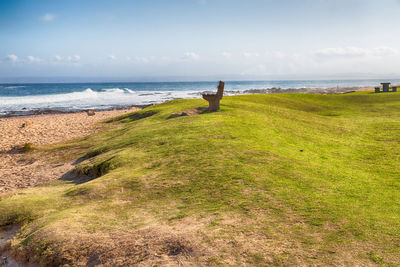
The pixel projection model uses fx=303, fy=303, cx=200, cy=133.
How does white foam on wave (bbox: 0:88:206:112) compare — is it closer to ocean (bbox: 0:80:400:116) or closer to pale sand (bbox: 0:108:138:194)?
ocean (bbox: 0:80:400:116)

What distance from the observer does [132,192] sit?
8.40 meters

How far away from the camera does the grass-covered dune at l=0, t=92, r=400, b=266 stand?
17.5ft

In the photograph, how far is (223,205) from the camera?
7113mm

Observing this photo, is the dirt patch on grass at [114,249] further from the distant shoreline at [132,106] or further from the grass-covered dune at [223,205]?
the distant shoreline at [132,106]

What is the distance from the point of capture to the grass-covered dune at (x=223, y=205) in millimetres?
5344

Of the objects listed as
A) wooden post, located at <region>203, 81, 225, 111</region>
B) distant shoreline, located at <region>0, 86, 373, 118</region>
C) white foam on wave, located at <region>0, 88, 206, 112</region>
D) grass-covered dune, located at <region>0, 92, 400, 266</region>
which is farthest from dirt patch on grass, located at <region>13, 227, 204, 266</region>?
white foam on wave, located at <region>0, 88, 206, 112</region>

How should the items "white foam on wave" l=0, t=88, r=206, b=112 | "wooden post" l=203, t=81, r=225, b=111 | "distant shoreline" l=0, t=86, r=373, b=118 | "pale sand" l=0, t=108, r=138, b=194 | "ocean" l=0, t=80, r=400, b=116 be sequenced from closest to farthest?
"pale sand" l=0, t=108, r=138, b=194 → "wooden post" l=203, t=81, r=225, b=111 → "distant shoreline" l=0, t=86, r=373, b=118 → "ocean" l=0, t=80, r=400, b=116 → "white foam on wave" l=0, t=88, r=206, b=112

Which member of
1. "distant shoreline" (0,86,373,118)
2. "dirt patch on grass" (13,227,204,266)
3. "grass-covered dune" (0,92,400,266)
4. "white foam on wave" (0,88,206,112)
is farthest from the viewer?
"white foam on wave" (0,88,206,112)

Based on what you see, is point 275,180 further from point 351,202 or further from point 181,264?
point 181,264

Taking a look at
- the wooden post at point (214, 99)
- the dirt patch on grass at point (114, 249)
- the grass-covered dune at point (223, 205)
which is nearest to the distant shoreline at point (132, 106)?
the wooden post at point (214, 99)

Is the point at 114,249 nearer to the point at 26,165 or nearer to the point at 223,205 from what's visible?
the point at 223,205

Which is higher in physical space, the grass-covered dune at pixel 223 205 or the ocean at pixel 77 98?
the ocean at pixel 77 98

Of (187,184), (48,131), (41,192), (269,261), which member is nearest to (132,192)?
(187,184)

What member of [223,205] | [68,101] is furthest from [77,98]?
[223,205]
